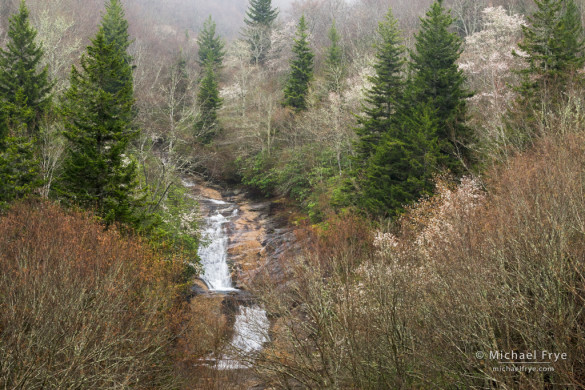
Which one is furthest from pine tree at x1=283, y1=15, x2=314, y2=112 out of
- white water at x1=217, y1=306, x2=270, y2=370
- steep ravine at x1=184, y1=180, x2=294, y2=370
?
white water at x1=217, y1=306, x2=270, y2=370

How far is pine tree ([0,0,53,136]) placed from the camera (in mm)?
18172

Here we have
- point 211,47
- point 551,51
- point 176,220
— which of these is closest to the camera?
point 551,51

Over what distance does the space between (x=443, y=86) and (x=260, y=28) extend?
125ft

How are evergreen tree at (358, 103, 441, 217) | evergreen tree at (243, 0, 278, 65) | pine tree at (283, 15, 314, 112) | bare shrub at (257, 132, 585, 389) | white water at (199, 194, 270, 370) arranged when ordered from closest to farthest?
1. bare shrub at (257, 132, 585, 389)
2. white water at (199, 194, 270, 370)
3. evergreen tree at (358, 103, 441, 217)
4. pine tree at (283, 15, 314, 112)
5. evergreen tree at (243, 0, 278, 65)

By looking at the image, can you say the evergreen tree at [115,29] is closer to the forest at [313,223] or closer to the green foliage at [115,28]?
the green foliage at [115,28]

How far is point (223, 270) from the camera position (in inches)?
922

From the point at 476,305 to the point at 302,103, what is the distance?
3073cm

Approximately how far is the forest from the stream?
0.21m

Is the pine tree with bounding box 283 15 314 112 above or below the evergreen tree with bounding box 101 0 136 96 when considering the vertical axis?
below

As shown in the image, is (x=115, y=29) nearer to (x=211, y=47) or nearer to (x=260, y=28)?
(x=211, y=47)

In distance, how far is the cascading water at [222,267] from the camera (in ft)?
55.7

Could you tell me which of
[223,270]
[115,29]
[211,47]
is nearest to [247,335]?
[223,270]

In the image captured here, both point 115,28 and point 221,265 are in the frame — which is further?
point 115,28

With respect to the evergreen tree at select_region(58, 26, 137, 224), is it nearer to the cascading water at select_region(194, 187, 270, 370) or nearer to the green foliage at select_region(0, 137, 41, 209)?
→ the green foliage at select_region(0, 137, 41, 209)
